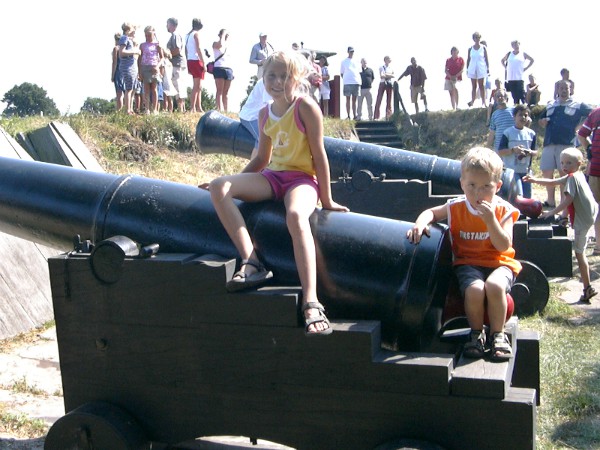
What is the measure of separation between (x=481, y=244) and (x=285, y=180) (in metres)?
0.79

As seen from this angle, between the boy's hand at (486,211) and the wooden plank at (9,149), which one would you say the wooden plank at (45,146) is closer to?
the wooden plank at (9,149)

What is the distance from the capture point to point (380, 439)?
2871 mm

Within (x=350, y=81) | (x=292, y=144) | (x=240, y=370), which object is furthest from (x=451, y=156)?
(x=240, y=370)

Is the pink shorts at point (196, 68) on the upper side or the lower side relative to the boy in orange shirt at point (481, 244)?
upper

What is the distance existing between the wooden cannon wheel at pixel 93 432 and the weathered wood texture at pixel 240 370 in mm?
93

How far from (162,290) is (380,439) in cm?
95

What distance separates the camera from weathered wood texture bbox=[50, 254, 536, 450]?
2777 mm

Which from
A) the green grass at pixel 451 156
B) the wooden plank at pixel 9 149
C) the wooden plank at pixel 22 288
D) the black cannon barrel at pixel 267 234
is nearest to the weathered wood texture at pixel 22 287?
the wooden plank at pixel 22 288

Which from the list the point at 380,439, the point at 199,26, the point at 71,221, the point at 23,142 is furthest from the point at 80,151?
the point at 380,439

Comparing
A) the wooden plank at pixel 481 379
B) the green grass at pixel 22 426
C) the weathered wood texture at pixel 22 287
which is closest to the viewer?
the wooden plank at pixel 481 379

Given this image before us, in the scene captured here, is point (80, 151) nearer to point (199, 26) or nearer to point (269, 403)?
point (199, 26)

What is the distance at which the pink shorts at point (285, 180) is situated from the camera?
3254 millimetres

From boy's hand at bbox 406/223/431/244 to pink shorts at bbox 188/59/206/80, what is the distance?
9.58 meters

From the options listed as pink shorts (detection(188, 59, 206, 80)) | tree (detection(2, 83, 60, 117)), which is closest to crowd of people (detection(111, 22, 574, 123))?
pink shorts (detection(188, 59, 206, 80))
